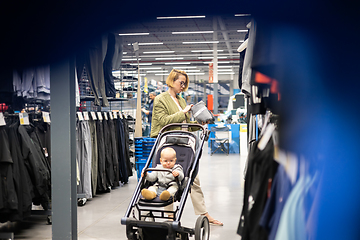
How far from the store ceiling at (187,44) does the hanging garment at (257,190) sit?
8.20 metres

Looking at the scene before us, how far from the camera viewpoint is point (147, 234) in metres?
3.01

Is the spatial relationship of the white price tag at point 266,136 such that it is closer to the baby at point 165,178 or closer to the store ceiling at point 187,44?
the baby at point 165,178

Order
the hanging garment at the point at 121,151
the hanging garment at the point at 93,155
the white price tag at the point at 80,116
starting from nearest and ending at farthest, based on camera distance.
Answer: the white price tag at the point at 80,116
the hanging garment at the point at 93,155
the hanging garment at the point at 121,151

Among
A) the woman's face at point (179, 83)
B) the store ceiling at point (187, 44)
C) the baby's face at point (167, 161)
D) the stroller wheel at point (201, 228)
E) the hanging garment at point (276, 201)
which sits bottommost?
the stroller wheel at point (201, 228)

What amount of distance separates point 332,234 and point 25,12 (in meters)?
1.57

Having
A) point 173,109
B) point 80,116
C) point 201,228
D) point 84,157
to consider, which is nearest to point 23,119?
point 80,116

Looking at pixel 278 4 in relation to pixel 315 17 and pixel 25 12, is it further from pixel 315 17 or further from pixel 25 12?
pixel 25 12

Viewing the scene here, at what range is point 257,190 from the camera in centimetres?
145

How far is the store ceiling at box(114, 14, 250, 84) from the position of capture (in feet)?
47.9

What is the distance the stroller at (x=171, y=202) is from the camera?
2922 mm

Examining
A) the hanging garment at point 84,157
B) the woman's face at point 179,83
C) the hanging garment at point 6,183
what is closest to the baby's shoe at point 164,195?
the woman's face at point 179,83

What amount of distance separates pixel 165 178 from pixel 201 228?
1.82 feet

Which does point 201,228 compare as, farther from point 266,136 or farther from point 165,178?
point 266,136

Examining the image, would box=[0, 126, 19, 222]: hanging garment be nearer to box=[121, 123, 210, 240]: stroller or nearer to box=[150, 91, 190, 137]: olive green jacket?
box=[121, 123, 210, 240]: stroller
